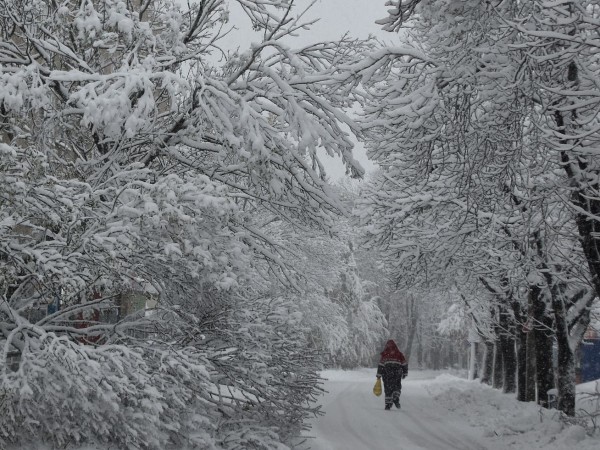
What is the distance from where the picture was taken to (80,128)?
30.5 feet

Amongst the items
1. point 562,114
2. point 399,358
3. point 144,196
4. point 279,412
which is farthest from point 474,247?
point 144,196

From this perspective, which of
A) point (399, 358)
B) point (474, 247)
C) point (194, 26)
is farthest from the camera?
point (399, 358)

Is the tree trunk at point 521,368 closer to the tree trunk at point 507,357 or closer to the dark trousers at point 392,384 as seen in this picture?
the tree trunk at point 507,357

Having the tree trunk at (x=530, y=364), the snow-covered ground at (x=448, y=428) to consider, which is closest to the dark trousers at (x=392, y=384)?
the snow-covered ground at (x=448, y=428)

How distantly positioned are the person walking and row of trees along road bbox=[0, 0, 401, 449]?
917cm

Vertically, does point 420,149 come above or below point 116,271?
above

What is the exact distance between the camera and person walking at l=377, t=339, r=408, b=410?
1872 cm

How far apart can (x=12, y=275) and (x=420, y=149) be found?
5.00m

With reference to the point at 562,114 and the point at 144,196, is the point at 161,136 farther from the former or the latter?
the point at 562,114

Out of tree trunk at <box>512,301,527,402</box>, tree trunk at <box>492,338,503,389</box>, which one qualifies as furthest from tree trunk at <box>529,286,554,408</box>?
tree trunk at <box>492,338,503,389</box>

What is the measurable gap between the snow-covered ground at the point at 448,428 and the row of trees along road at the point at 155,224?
1643mm

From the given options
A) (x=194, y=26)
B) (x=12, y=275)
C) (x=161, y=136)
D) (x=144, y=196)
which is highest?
(x=194, y=26)

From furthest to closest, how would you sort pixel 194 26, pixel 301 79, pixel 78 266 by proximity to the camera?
1. pixel 194 26
2. pixel 301 79
3. pixel 78 266

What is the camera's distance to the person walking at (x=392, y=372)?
61.4 ft
